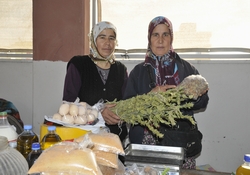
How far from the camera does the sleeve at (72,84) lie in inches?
96.4

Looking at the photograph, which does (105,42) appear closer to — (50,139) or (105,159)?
(50,139)

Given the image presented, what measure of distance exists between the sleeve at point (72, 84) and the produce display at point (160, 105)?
808mm

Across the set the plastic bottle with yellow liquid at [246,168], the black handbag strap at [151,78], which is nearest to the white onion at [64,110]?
the black handbag strap at [151,78]

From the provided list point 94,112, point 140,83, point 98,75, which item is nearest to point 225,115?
point 140,83

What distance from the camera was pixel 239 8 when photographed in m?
3.05

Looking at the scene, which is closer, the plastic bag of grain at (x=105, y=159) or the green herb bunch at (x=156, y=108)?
the plastic bag of grain at (x=105, y=159)

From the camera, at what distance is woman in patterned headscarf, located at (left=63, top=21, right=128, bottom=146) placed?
2.50 meters

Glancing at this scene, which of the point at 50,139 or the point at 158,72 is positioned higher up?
the point at 158,72

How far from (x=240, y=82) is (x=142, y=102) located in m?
2.01

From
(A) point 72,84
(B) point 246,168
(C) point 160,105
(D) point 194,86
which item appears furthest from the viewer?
(A) point 72,84

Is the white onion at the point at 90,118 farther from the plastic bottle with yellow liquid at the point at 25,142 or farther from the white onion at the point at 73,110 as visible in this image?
the plastic bottle with yellow liquid at the point at 25,142

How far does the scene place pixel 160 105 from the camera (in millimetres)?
1356

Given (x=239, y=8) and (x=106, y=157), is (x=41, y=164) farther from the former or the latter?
(x=239, y=8)

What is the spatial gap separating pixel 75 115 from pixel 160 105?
57 centimetres
